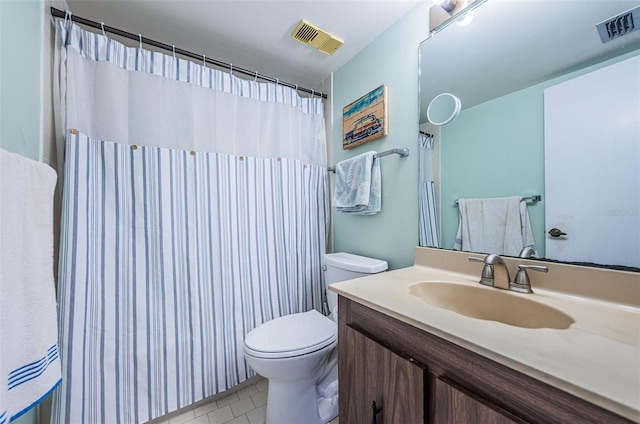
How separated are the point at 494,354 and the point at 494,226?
0.64 meters

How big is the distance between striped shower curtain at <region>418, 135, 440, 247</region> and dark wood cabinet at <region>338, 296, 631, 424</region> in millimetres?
578

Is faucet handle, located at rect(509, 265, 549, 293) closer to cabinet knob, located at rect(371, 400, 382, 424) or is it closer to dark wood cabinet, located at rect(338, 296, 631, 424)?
dark wood cabinet, located at rect(338, 296, 631, 424)

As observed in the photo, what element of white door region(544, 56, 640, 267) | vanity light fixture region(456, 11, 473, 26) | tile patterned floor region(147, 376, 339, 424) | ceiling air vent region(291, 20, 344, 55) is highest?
ceiling air vent region(291, 20, 344, 55)

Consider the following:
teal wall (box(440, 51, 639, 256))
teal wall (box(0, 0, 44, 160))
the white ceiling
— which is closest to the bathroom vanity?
teal wall (box(440, 51, 639, 256))

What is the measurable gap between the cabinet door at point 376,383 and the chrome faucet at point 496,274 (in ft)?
1.50

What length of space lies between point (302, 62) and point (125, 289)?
66.7 inches

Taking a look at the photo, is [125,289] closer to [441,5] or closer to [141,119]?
[141,119]

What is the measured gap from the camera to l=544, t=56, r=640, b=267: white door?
0.68m

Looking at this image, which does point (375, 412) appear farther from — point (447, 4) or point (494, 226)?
point (447, 4)

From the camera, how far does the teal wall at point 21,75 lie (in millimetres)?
747

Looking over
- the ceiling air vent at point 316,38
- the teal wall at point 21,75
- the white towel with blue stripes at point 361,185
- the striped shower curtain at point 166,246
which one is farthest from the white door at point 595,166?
the teal wall at point 21,75

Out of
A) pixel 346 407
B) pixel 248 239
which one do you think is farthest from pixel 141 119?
pixel 346 407

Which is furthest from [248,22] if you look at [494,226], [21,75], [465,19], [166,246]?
[494,226]

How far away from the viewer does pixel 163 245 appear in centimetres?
125
